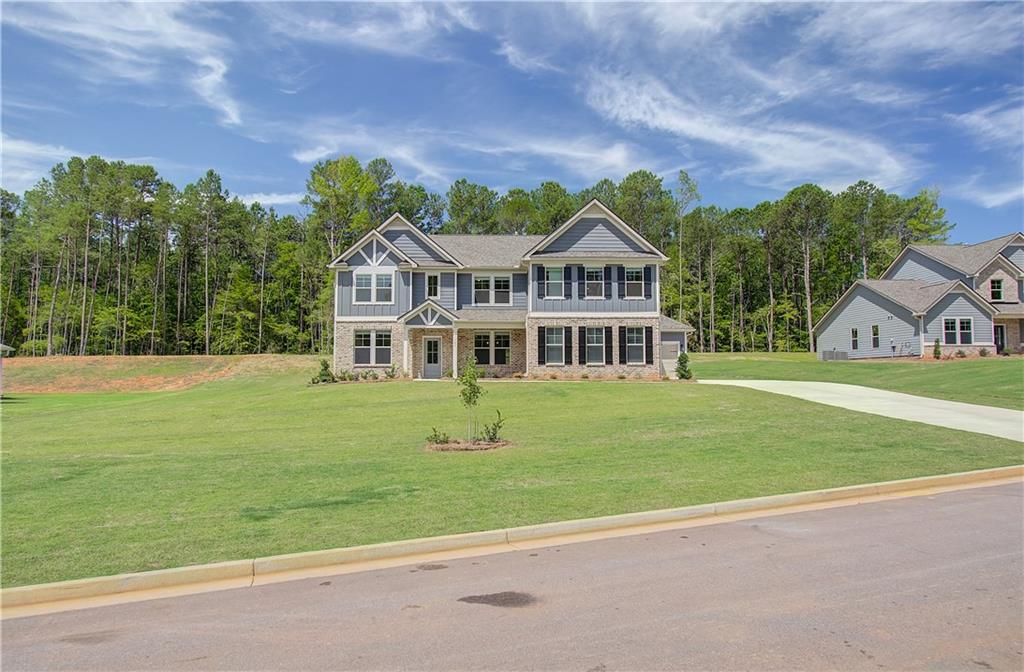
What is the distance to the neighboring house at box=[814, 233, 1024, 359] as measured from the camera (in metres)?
39.8

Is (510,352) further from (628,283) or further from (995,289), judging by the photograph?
(995,289)

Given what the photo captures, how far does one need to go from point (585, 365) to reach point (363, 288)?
1186 centimetres

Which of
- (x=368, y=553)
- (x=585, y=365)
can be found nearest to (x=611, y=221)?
(x=585, y=365)

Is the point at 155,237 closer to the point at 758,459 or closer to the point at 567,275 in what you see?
the point at 567,275

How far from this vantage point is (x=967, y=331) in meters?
39.9

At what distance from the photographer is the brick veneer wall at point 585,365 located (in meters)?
31.1

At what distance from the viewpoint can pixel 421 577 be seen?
6.31m

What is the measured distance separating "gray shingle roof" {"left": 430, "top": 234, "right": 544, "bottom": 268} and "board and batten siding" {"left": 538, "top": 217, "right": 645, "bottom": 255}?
233 centimetres

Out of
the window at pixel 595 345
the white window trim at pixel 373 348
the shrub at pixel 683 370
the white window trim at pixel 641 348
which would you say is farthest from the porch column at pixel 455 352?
the shrub at pixel 683 370

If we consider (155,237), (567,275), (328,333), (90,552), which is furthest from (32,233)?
(90,552)

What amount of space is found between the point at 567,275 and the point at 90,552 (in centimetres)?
2613

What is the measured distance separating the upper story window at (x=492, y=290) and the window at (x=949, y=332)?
1071 inches

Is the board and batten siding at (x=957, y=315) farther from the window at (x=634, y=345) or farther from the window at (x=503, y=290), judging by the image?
the window at (x=503, y=290)

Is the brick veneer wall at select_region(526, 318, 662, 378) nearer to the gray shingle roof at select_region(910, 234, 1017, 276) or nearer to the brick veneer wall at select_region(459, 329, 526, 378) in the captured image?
the brick veneer wall at select_region(459, 329, 526, 378)
